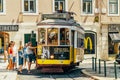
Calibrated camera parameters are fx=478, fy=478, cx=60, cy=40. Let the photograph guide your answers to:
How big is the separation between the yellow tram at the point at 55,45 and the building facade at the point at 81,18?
1688 cm

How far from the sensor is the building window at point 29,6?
44094mm

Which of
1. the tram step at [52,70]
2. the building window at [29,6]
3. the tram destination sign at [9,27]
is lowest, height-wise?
the tram step at [52,70]

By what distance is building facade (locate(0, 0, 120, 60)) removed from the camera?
43.8m

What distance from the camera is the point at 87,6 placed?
45562 millimetres

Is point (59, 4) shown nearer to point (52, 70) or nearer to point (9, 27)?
point (9, 27)

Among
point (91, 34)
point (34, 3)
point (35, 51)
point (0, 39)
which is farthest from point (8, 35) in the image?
point (35, 51)

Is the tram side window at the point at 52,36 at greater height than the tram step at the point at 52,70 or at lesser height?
greater

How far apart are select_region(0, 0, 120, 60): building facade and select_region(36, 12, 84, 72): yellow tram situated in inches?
665

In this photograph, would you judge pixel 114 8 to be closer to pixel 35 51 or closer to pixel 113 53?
pixel 113 53

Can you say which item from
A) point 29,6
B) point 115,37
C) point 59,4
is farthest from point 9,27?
point 115,37

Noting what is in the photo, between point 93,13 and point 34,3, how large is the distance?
571 cm

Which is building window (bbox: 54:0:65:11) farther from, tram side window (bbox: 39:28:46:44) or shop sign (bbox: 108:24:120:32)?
tram side window (bbox: 39:28:46:44)

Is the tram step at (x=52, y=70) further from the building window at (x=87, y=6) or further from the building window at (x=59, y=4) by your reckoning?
the building window at (x=87, y=6)

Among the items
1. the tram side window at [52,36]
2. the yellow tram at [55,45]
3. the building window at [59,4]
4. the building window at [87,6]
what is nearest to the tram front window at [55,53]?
the yellow tram at [55,45]
